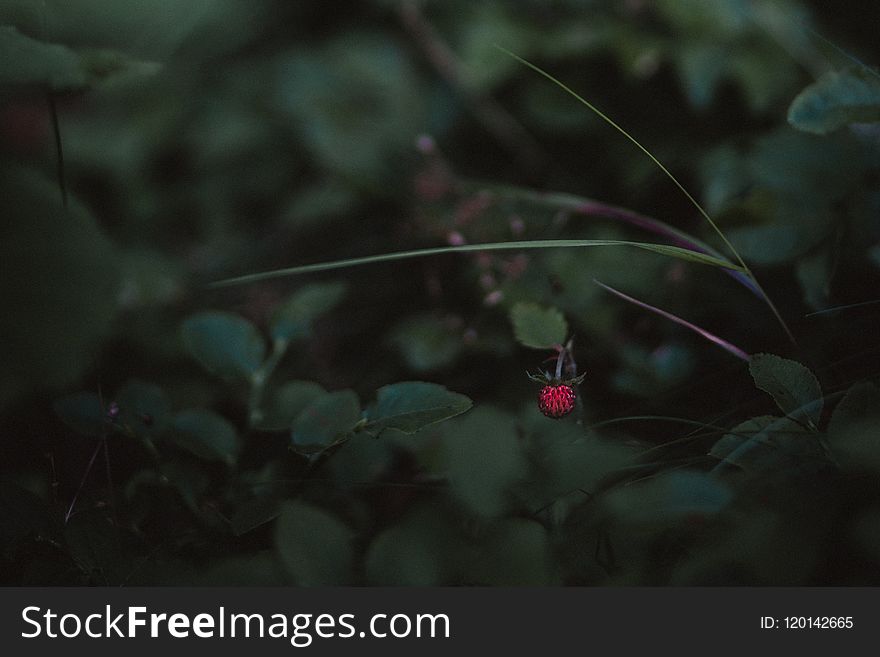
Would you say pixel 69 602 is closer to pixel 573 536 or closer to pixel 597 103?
Answer: pixel 573 536

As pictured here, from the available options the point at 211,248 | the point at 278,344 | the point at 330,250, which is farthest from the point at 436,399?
the point at 211,248

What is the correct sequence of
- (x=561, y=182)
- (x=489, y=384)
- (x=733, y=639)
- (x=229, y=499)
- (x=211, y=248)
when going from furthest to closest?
(x=211, y=248), (x=561, y=182), (x=489, y=384), (x=229, y=499), (x=733, y=639)

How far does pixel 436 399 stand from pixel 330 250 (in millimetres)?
823

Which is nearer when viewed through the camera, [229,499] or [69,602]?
[69,602]

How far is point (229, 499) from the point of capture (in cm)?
59

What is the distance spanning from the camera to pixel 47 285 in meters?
0.63

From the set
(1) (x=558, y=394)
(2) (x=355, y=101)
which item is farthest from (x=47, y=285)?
(2) (x=355, y=101)

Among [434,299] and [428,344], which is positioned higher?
[434,299]

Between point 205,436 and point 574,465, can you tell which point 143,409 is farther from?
point 574,465

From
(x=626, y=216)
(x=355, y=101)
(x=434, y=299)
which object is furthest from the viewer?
(x=355, y=101)

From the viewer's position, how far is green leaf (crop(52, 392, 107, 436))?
0.58 meters

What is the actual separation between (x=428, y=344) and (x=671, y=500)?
1.68ft

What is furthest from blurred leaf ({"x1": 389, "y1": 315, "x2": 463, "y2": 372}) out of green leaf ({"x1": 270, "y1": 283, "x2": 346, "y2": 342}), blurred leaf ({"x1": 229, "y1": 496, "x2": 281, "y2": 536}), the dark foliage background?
blurred leaf ({"x1": 229, "y1": 496, "x2": 281, "y2": 536})

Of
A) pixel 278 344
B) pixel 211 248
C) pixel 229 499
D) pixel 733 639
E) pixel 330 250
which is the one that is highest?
pixel 211 248
